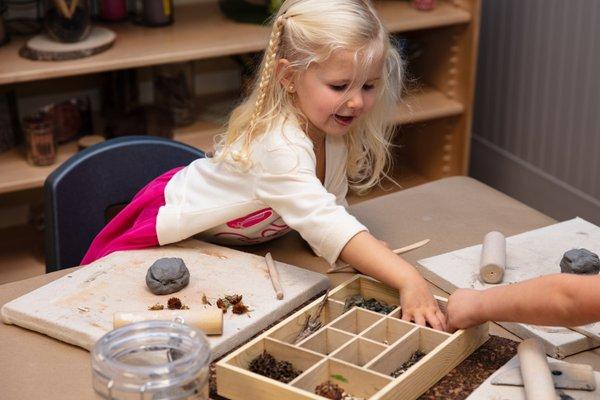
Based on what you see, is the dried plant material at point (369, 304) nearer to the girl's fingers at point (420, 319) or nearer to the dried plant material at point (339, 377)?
the girl's fingers at point (420, 319)

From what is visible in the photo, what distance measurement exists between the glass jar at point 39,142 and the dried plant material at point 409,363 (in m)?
1.56

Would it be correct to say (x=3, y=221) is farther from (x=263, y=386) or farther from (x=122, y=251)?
(x=263, y=386)

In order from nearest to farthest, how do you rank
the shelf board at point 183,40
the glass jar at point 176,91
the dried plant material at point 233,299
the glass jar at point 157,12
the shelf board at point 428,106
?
the dried plant material at point 233,299, the shelf board at point 183,40, the glass jar at point 157,12, the glass jar at point 176,91, the shelf board at point 428,106

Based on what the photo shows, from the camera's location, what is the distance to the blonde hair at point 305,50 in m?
1.38

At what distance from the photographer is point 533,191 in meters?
3.04

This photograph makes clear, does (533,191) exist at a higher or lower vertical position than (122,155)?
lower

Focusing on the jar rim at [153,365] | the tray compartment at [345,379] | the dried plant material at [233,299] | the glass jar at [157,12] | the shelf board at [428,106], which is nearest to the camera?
the jar rim at [153,365]

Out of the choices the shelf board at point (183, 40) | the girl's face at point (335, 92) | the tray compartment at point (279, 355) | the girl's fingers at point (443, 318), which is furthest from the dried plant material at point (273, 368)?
the shelf board at point (183, 40)

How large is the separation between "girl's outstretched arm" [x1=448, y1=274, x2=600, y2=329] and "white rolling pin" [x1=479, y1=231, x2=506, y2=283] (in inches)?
5.3

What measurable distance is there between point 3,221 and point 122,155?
1245 millimetres

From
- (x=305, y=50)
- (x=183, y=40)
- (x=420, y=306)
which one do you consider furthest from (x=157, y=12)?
(x=420, y=306)

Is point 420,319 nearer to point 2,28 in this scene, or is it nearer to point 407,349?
point 407,349

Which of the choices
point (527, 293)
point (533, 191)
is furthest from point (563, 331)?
point (533, 191)

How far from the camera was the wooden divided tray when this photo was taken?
3.39 ft
